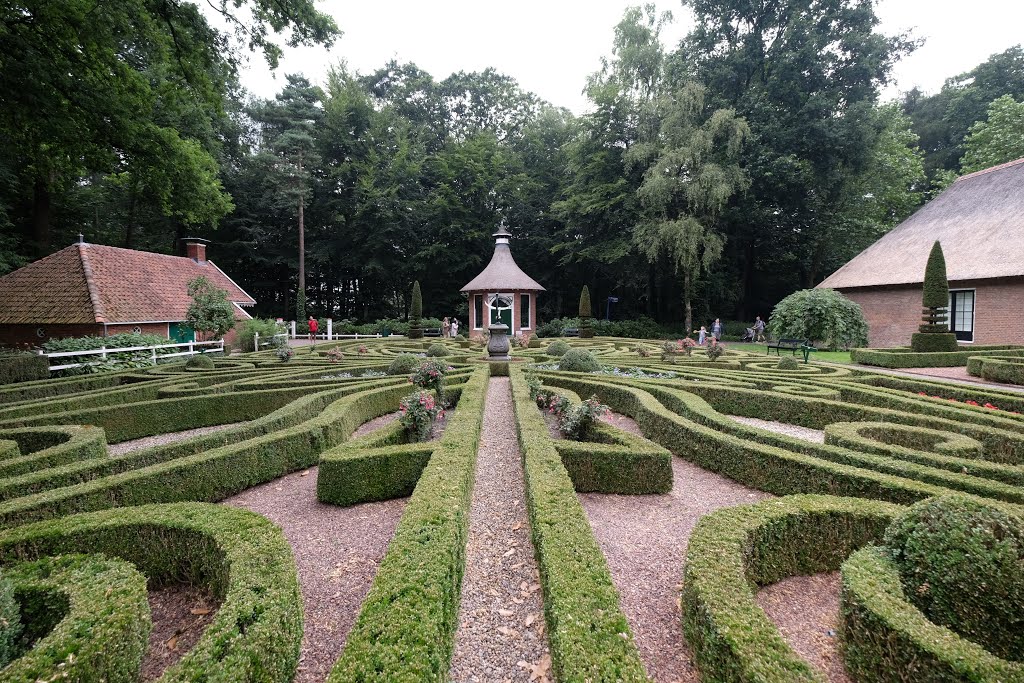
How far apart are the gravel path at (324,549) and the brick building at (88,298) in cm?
1568

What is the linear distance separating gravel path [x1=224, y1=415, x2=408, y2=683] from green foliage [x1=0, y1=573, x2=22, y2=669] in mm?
1740

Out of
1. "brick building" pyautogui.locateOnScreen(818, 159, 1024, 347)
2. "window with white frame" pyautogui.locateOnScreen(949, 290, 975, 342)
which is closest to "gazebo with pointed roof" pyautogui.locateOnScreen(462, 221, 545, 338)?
"brick building" pyautogui.locateOnScreen(818, 159, 1024, 347)

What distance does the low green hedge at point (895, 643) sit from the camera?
2348 mm

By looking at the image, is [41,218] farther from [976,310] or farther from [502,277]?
[976,310]

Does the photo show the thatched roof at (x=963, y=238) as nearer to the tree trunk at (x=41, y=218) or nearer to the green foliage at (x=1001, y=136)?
the green foliage at (x=1001, y=136)

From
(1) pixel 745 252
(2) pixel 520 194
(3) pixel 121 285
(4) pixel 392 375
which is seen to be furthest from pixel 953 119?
(3) pixel 121 285

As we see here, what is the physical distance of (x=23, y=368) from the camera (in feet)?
36.5

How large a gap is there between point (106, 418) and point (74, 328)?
12.0 metres

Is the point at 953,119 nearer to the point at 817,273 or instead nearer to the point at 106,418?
the point at 817,273

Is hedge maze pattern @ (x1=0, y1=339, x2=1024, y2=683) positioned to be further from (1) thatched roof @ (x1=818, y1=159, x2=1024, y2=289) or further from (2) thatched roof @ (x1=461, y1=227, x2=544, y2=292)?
(2) thatched roof @ (x1=461, y1=227, x2=544, y2=292)

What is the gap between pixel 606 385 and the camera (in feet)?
32.6

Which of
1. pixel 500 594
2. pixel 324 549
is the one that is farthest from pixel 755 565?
pixel 324 549

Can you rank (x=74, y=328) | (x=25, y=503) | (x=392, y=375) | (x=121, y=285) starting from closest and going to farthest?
1. (x=25, y=503)
2. (x=392, y=375)
3. (x=74, y=328)
4. (x=121, y=285)

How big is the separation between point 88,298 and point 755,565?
73.3ft
